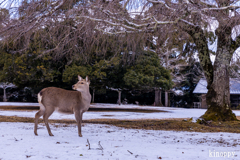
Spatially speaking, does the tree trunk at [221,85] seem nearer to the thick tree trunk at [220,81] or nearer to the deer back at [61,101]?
the thick tree trunk at [220,81]

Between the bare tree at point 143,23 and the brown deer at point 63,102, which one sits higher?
the bare tree at point 143,23

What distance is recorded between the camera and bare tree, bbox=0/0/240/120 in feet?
26.0

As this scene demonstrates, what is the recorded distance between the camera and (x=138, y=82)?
20.3 metres

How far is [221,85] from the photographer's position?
1230 centimetres

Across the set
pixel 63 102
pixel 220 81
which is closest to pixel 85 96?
pixel 63 102

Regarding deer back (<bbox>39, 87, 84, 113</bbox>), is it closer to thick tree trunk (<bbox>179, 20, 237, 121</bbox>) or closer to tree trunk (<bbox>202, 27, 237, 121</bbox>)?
thick tree trunk (<bbox>179, 20, 237, 121</bbox>)

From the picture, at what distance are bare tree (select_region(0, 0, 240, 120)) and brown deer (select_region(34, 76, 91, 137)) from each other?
2.18m

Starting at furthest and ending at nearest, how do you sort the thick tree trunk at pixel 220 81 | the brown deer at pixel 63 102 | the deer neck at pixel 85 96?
1. the thick tree trunk at pixel 220 81
2. the deer neck at pixel 85 96
3. the brown deer at pixel 63 102

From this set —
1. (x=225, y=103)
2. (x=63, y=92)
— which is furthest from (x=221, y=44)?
(x=63, y=92)

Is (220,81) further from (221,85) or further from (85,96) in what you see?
(85,96)

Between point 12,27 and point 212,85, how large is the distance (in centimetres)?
902

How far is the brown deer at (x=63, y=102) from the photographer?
7.07 m

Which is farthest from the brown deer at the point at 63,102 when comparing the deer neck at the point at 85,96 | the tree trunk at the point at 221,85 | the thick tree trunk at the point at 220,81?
the tree trunk at the point at 221,85

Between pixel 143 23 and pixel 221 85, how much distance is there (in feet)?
15.6
